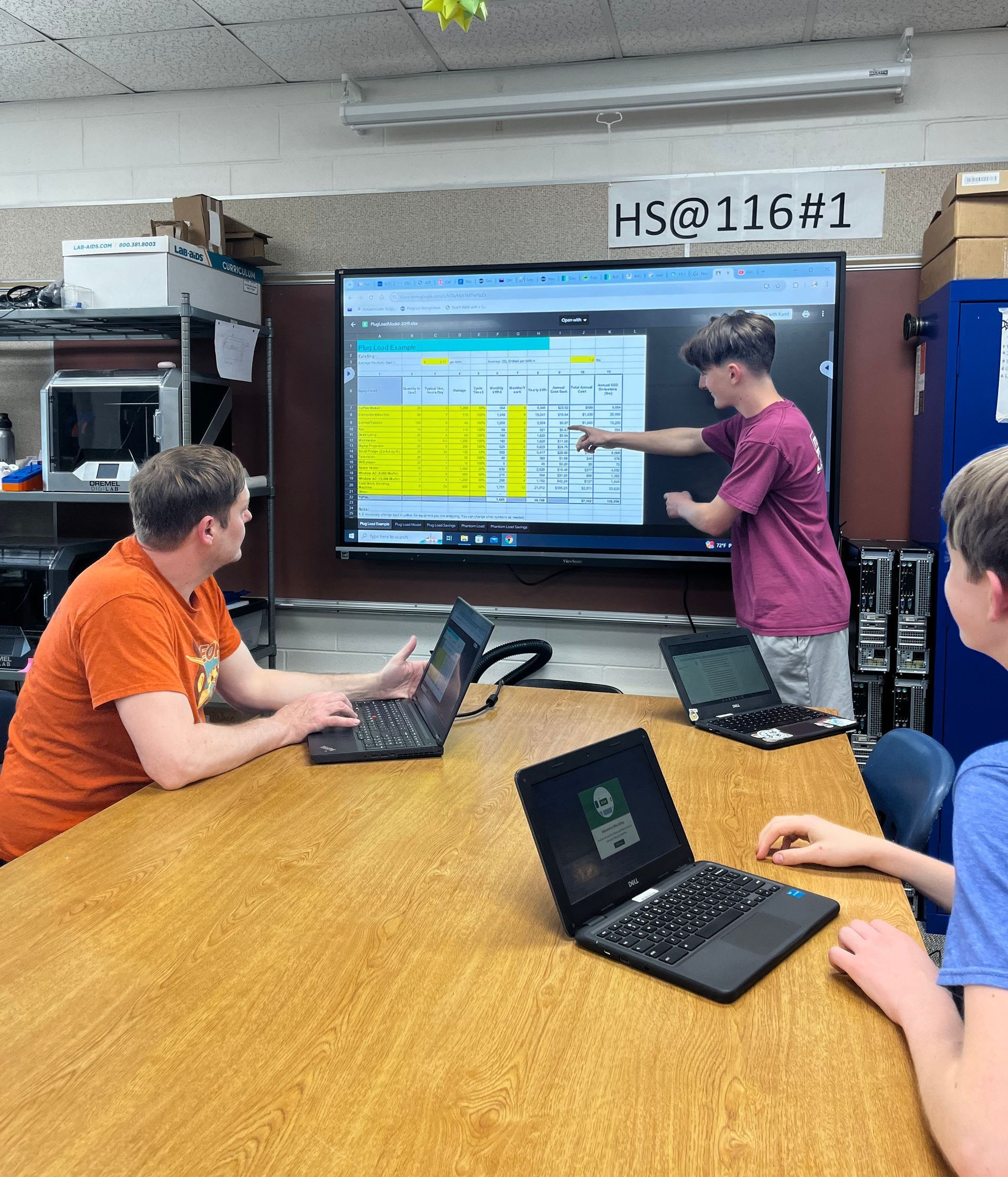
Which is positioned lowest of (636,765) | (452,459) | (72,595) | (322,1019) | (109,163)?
(322,1019)

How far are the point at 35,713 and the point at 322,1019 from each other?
1.06m

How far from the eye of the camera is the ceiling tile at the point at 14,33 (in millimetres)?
3074

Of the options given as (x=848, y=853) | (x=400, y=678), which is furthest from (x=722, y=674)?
(x=848, y=853)

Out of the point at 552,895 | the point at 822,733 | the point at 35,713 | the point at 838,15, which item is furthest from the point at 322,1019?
the point at 838,15

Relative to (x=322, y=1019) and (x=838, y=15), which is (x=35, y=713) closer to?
(x=322, y=1019)

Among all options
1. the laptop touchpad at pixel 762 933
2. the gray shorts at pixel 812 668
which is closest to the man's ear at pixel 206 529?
the laptop touchpad at pixel 762 933

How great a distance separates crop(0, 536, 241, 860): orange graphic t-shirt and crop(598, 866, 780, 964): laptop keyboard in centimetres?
92

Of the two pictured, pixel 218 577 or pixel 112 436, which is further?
pixel 218 577

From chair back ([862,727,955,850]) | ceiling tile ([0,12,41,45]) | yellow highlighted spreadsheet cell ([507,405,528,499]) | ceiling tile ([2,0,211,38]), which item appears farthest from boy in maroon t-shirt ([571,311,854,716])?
ceiling tile ([0,12,41,45])

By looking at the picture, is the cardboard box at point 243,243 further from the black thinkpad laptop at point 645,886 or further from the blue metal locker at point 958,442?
the black thinkpad laptop at point 645,886

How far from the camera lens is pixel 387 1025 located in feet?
3.03

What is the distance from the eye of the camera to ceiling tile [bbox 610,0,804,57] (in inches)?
114

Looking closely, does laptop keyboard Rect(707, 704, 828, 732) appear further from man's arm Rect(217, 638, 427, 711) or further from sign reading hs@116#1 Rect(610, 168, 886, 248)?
sign reading hs@116#1 Rect(610, 168, 886, 248)

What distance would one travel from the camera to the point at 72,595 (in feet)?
5.62
